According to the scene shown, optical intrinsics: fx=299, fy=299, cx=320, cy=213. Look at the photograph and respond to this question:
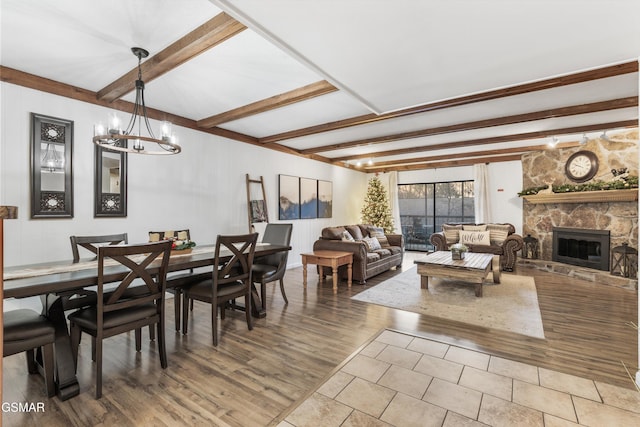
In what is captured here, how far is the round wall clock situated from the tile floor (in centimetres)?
516

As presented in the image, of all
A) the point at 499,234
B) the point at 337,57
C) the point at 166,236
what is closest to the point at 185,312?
the point at 166,236

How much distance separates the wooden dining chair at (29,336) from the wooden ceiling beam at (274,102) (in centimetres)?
298

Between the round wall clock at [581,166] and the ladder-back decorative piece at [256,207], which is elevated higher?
the round wall clock at [581,166]

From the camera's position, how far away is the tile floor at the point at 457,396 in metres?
1.78

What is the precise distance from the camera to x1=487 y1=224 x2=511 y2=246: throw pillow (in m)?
6.21

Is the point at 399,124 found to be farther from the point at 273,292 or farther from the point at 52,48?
the point at 52,48

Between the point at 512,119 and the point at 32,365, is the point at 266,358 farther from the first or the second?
the point at 512,119

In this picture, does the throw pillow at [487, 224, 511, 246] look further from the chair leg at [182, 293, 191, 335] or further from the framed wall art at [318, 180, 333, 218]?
the chair leg at [182, 293, 191, 335]

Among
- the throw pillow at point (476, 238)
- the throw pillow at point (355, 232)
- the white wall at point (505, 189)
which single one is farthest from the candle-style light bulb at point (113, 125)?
the white wall at point (505, 189)

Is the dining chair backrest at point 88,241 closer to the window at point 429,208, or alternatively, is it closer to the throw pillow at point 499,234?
the throw pillow at point 499,234

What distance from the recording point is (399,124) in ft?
15.6

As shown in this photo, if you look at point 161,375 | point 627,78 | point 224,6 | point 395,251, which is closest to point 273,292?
point 161,375

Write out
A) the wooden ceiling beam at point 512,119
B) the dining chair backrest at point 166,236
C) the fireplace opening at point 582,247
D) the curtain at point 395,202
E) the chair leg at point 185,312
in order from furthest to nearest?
1. the curtain at point 395,202
2. the fireplace opening at point 582,247
3. the wooden ceiling beam at point 512,119
4. the dining chair backrest at point 166,236
5. the chair leg at point 185,312
